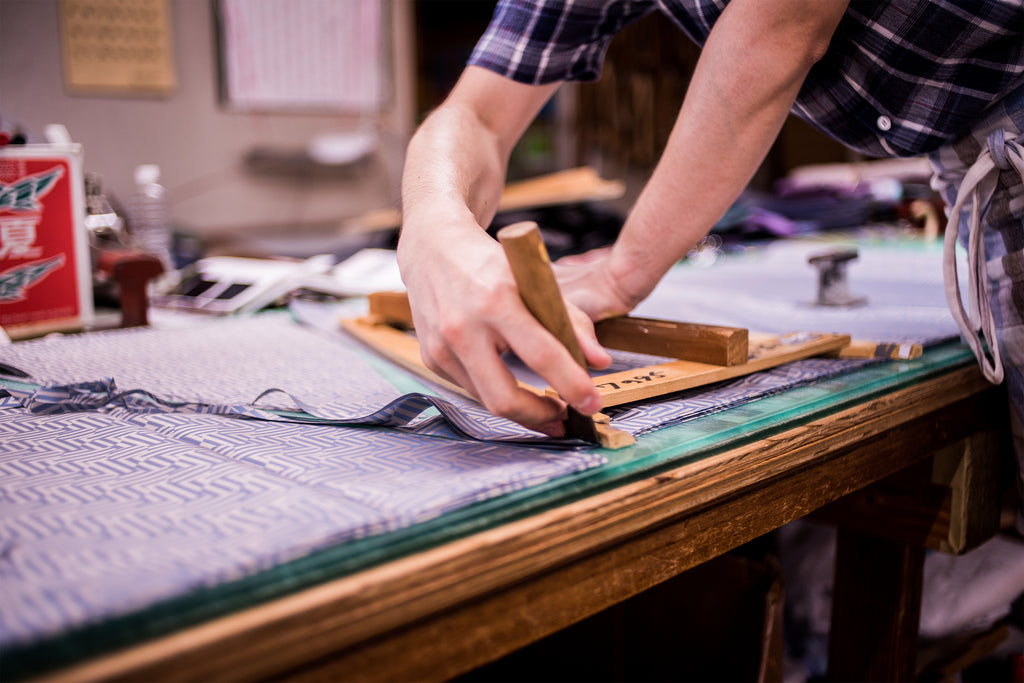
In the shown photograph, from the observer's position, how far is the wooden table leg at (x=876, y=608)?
0.89 meters

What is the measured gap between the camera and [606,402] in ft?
1.89

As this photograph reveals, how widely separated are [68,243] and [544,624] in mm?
862

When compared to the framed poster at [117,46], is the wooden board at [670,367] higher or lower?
lower

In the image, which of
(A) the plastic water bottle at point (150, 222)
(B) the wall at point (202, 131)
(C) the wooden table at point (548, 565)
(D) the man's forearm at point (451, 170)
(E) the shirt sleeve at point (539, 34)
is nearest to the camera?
(C) the wooden table at point (548, 565)

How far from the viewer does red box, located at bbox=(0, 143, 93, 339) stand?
3.01ft

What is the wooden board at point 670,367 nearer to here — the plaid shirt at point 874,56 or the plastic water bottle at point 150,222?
the plaid shirt at point 874,56

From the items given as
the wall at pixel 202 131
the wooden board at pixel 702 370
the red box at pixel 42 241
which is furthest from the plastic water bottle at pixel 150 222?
the wooden board at pixel 702 370

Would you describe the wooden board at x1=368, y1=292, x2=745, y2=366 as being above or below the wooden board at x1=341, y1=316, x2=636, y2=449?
above

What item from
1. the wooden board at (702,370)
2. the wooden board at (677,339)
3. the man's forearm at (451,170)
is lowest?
the wooden board at (702,370)

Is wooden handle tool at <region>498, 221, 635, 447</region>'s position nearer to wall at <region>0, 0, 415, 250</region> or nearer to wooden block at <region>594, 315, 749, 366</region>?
wooden block at <region>594, 315, 749, 366</region>

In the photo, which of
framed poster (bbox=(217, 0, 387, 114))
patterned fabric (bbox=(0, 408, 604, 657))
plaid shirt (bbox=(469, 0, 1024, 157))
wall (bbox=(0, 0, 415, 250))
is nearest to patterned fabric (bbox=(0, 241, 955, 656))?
patterned fabric (bbox=(0, 408, 604, 657))

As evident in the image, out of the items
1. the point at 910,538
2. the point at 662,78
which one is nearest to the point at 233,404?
the point at 910,538

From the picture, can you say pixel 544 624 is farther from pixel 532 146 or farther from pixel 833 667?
pixel 532 146

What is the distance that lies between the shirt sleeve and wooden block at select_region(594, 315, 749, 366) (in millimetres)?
305
